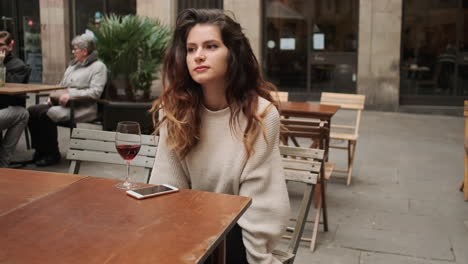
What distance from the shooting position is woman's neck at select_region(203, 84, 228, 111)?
2.70m

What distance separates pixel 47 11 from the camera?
15.1 meters

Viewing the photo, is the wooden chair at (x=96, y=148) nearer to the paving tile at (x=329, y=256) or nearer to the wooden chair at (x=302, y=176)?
the wooden chair at (x=302, y=176)

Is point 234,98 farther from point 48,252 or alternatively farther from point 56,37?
point 56,37

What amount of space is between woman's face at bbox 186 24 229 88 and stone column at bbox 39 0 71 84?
13.0 metres

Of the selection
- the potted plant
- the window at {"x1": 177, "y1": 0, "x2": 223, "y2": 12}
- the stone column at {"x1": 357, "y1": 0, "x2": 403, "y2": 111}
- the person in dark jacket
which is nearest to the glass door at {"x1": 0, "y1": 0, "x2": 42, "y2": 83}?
the window at {"x1": 177, "y1": 0, "x2": 223, "y2": 12}

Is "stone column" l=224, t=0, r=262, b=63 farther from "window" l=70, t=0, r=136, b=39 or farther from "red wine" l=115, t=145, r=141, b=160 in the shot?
"red wine" l=115, t=145, r=141, b=160

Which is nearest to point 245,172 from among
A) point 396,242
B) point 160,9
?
point 396,242

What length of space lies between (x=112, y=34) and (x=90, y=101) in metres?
1.39

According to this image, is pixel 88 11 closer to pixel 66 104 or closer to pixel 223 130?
pixel 66 104

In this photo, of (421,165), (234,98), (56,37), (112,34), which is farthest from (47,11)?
(234,98)

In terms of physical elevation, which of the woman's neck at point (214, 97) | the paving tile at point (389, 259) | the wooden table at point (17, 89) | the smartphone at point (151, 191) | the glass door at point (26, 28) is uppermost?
the glass door at point (26, 28)

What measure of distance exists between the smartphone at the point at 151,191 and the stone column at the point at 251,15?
36.4ft

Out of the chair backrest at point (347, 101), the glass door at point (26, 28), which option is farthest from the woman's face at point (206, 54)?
the glass door at point (26, 28)

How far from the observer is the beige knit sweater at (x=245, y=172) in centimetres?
256
